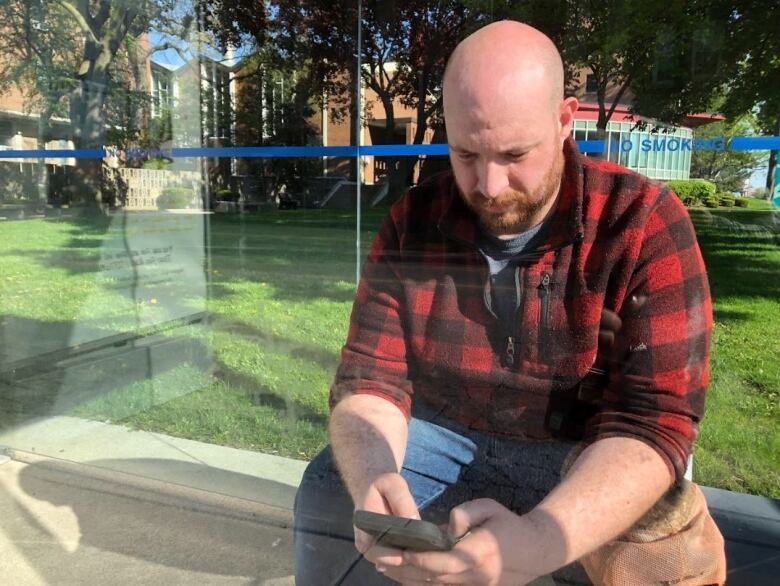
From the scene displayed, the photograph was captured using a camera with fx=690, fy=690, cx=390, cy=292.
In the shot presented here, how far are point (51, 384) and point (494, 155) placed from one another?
3141 millimetres

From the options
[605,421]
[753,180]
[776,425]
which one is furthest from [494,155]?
[776,425]

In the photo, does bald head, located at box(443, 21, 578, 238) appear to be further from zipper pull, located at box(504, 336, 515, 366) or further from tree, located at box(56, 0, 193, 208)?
tree, located at box(56, 0, 193, 208)

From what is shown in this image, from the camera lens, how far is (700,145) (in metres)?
1.75

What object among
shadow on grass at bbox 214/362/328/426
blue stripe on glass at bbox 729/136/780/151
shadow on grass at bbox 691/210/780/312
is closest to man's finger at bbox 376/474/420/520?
shadow on grass at bbox 691/210/780/312

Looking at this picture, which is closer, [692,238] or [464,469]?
[692,238]

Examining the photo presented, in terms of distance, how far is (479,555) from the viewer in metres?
1.10

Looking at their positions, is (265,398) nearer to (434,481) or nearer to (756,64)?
(434,481)

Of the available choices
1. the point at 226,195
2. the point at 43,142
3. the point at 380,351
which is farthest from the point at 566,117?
the point at 43,142

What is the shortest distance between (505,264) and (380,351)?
32 cm

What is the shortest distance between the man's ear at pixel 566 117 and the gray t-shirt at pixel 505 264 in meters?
0.19

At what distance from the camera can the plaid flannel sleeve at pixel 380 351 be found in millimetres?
1467

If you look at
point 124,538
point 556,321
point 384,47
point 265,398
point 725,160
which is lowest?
point 124,538

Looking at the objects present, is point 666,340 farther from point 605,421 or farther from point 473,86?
point 473,86

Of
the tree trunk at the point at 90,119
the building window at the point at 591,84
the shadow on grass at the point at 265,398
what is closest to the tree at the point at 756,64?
the building window at the point at 591,84
